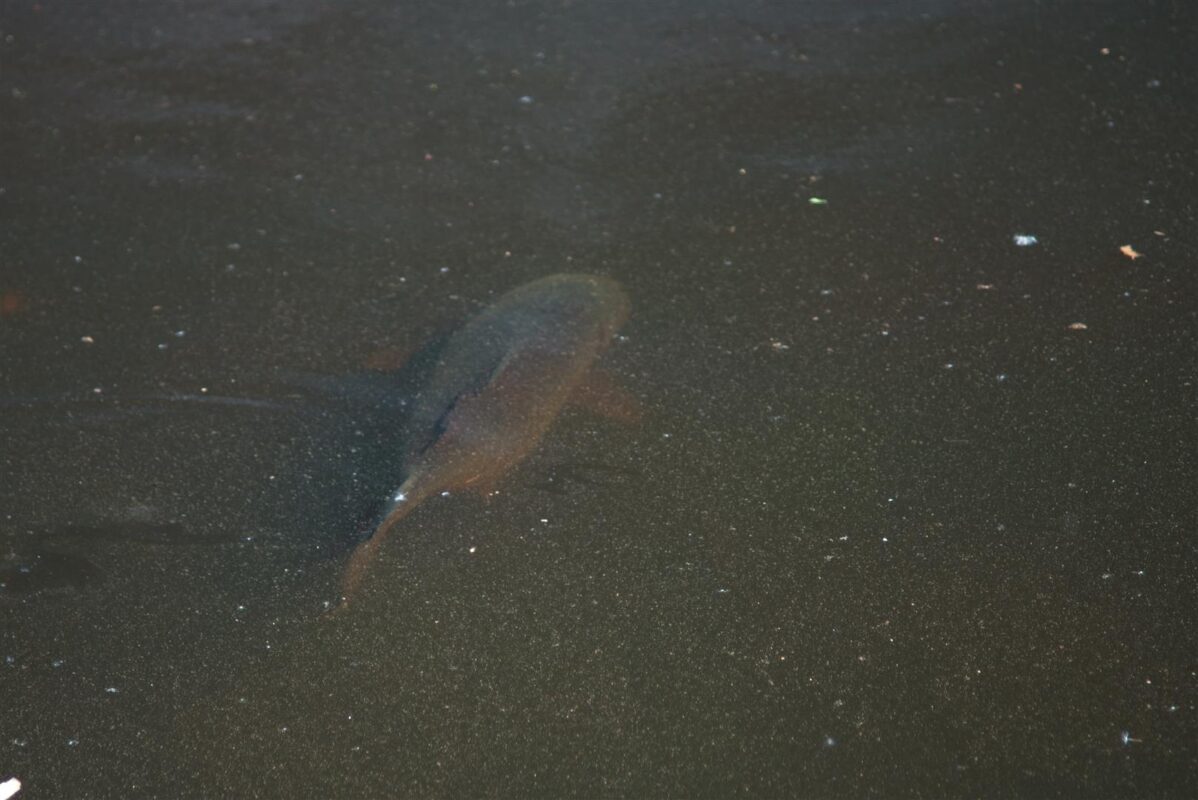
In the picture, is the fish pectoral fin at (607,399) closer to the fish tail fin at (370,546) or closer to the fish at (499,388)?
the fish at (499,388)

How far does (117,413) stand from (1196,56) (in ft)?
14.2

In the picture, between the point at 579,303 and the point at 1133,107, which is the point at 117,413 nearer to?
the point at 579,303

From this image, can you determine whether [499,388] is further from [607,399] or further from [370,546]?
[370,546]

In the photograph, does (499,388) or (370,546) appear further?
(499,388)

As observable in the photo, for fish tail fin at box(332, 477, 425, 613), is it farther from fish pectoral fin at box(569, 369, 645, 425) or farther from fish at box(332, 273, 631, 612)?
fish pectoral fin at box(569, 369, 645, 425)

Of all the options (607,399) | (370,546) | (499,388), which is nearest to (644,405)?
(607,399)

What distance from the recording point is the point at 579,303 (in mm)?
3781

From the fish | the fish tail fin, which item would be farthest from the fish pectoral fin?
the fish tail fin

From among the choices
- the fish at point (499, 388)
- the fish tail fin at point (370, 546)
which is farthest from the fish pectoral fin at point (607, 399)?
the fish tail fin at point (370, 546)

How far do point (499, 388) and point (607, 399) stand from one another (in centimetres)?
32

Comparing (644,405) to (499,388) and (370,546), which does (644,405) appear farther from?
(370,546)

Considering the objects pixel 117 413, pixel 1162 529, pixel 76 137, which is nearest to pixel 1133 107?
pixel 1162 529

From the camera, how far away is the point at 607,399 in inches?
136

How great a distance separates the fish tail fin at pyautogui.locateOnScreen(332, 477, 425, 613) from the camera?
9.54 feet
